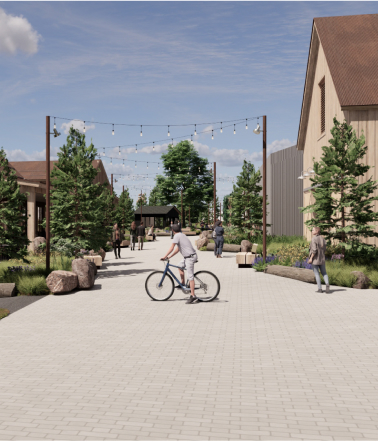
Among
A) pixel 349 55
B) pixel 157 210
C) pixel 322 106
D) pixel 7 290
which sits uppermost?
pixel 349 55

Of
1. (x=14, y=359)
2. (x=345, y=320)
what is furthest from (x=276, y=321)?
(x=14, y=359)

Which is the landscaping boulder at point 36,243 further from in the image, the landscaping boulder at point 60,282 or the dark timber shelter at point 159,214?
the dark timber shelter at point 159,214

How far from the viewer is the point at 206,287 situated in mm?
12750

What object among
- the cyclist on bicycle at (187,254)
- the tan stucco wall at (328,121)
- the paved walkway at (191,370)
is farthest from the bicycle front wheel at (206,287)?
the tan stucco wall at (328,121)

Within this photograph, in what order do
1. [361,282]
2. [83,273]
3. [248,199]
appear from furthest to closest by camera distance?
1. [248,199]
2. [83,273]
3. [361,282]

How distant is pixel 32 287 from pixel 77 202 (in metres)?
5.76

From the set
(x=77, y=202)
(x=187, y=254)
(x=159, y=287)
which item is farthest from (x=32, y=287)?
(x=77, y=202)

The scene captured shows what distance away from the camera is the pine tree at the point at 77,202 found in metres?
18.9

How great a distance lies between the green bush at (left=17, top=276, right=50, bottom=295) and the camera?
46.5 ft

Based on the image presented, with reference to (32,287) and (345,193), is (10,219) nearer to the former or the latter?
(32,287)

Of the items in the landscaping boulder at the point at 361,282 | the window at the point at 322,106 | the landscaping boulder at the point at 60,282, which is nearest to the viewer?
the landscaping boulder at the point at 60,282

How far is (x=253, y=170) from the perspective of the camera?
34156 mm

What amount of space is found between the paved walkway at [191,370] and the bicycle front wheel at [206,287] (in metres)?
0.55

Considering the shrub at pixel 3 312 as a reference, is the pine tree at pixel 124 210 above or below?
above
